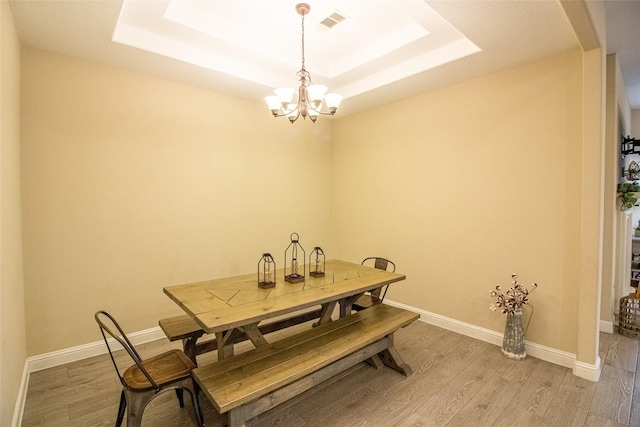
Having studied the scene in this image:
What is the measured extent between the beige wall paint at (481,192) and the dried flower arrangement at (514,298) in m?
0.09

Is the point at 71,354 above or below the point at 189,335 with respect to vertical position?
below

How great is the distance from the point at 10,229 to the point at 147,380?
137cm

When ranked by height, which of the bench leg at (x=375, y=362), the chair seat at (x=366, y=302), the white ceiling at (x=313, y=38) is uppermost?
the white ceiling at (x=313, y=38)

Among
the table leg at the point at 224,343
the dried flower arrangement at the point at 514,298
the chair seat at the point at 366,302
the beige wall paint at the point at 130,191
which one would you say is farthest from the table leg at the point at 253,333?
the dried flower arrangement at the point at 514,298

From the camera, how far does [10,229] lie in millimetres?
2043

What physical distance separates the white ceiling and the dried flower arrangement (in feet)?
6.73

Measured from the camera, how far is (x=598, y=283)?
97.0 inches

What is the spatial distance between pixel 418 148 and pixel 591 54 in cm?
166

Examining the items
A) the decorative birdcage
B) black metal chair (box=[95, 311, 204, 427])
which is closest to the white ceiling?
black metal chair (box=[95, 311, 204, 427])

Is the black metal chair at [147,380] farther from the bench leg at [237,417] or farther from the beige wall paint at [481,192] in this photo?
the beige wall paint at [481,192]

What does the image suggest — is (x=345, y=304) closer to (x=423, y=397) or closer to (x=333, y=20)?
(x=423, y=397)

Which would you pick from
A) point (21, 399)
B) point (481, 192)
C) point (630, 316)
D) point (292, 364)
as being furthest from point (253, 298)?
point (630, 316)

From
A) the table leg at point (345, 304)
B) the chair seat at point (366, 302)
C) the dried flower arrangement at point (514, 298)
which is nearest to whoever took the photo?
the dried flower arrangement at point (514, 298)

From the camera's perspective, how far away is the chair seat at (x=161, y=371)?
5.64 ft
